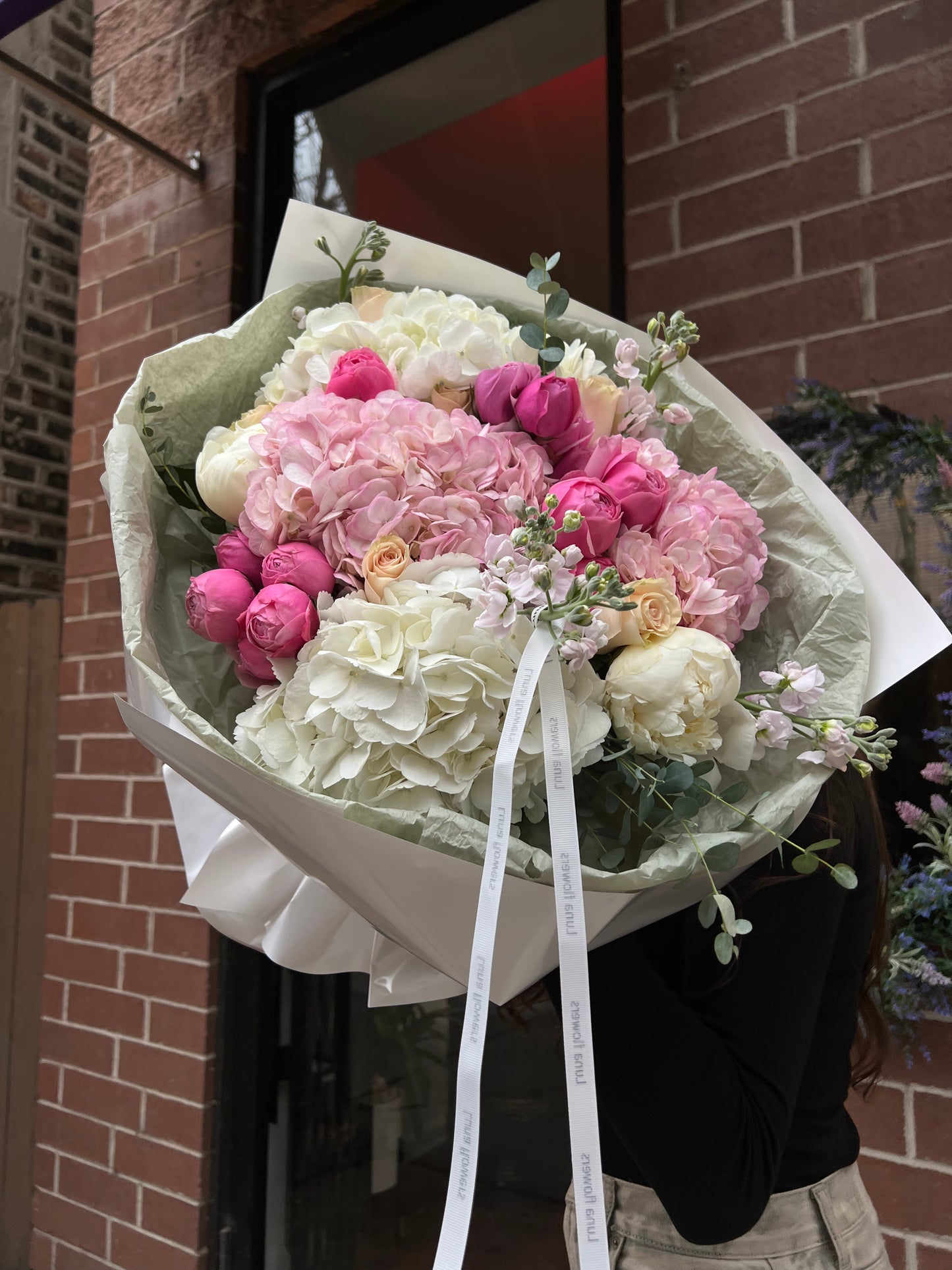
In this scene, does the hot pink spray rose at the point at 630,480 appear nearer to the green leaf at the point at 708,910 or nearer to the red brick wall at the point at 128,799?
the green leaf at the point at 708,910

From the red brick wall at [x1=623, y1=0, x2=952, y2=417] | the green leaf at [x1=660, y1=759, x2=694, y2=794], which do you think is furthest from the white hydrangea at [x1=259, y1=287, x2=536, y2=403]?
the red brick wall at [x1=623, y1=0, x2=952, y2=417]

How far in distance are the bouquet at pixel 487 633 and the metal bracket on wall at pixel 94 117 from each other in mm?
1406

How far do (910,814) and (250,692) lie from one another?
970mm

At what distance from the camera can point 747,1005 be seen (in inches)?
→ 30.0

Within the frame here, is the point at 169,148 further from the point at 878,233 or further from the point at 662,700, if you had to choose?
the point at 662,700

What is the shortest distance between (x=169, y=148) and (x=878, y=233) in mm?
1644

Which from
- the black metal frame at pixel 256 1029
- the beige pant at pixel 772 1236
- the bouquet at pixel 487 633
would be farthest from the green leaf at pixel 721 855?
the black metal frame at pixel 256 1029

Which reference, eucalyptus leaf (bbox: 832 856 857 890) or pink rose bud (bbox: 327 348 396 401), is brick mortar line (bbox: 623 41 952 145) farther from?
eucalyptus leaf (bbox: 832 856 857 890)

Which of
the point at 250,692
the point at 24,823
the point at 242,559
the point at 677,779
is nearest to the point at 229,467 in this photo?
the point at 242,559

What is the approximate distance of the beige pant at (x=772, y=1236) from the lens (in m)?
0.84

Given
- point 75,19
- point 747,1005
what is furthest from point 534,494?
point 75,19

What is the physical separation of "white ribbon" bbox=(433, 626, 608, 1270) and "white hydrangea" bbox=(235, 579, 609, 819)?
40mm

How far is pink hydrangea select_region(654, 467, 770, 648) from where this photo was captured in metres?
0.63

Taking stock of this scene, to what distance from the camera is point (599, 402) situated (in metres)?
0.71
